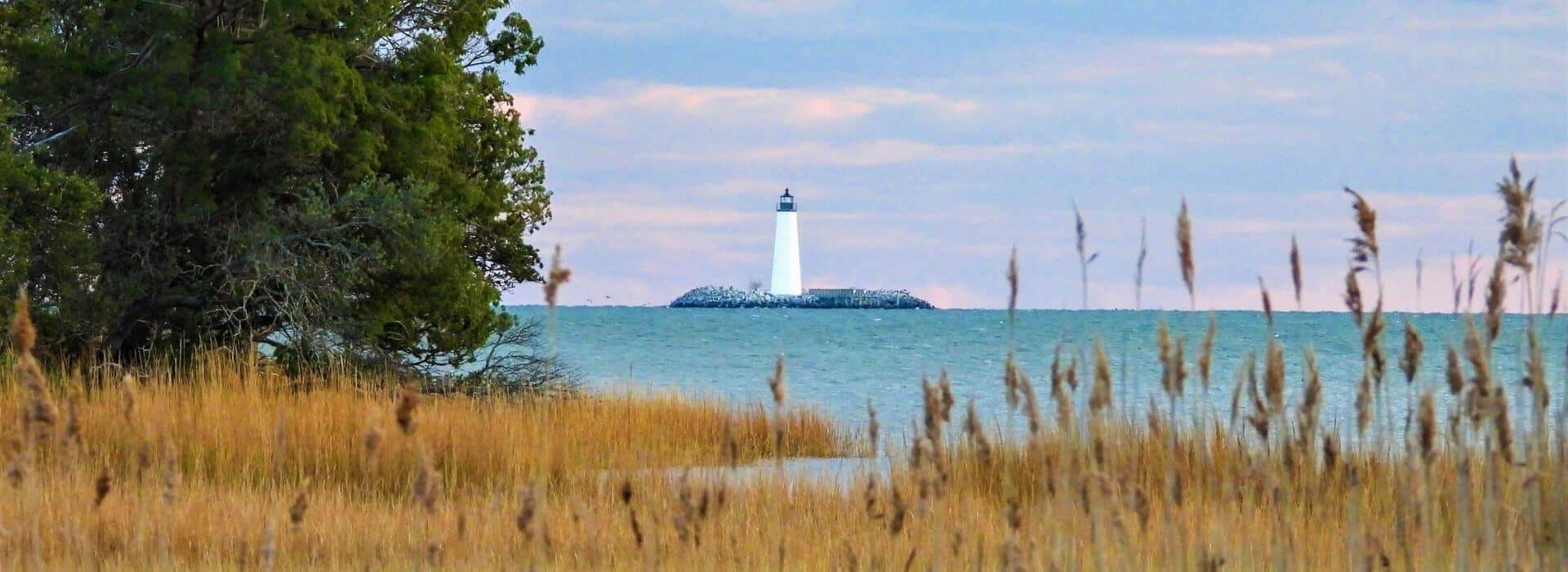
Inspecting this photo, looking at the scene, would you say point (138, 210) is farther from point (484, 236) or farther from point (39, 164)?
point (484, 236)

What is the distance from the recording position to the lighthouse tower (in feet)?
278

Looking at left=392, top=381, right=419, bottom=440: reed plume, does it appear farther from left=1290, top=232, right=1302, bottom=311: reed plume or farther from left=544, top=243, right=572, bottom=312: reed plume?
left=1290, top=232, right=1302, bottom=311: reed plume

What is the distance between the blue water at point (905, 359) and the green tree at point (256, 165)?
8.90 feet

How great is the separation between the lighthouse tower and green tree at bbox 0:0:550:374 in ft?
228

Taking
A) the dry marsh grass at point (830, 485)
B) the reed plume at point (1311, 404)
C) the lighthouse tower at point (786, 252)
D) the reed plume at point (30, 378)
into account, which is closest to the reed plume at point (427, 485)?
the dry marsh grass at point (830, 485)

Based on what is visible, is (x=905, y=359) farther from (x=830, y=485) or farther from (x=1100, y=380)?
(x=1100, y=380)

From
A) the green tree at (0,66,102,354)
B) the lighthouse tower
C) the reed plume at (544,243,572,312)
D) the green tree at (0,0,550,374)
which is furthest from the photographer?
the lighthouse tower

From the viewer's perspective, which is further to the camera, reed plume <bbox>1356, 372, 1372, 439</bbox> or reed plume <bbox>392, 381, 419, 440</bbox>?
reed plume <bbox>1356, 372, 1372, 439</bbox>

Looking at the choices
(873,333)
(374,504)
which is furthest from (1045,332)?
(374,504)

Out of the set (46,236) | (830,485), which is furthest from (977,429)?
(46,236)

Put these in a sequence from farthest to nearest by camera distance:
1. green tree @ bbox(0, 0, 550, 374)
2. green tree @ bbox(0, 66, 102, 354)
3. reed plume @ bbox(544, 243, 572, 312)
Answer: green tree @ bbox(0, 0, 550, 374) → green tree @ bbox(0, 66, 102, 354) → reed plume @ bbox(544, 243, 572, 312)

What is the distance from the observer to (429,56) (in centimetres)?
1468

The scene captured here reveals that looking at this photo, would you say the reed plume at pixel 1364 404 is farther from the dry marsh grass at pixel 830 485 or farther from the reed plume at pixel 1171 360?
the reed plume at pixel 1171 360

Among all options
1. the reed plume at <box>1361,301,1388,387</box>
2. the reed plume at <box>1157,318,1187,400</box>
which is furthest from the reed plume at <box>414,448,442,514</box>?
the reed plume at <box>1361,301,1388,387</box>
